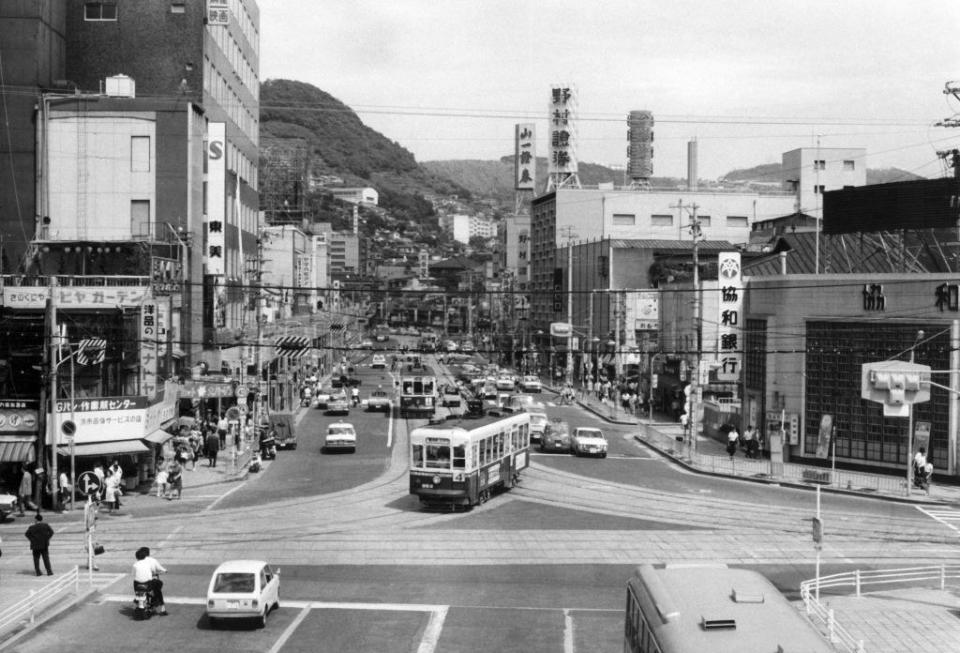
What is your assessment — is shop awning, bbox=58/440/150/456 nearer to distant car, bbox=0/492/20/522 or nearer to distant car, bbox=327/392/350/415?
distant car, bbox=0/492/20/522

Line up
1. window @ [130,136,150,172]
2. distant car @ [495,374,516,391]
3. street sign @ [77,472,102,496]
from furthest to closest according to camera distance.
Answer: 1. distant car @ [495,374,516,391]
2. window @ [130,136,150,172]
3. street sign @ [77,472,102,496]

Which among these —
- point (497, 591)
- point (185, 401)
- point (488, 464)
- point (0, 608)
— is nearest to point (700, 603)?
point (497, 591)

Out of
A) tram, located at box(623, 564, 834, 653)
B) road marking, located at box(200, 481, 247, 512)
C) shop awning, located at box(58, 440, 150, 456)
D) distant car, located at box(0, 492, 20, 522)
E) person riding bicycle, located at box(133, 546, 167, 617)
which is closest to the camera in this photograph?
tram, located at box(623, 564, 834, 653)

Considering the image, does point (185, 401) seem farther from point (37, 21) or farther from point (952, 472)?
point (952, 472)

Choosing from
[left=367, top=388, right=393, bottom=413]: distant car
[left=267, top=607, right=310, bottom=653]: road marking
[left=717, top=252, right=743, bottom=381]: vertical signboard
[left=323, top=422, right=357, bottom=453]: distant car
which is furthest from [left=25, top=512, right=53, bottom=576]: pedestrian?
[left=367, top=388, right=393, bottom=413]: distant car

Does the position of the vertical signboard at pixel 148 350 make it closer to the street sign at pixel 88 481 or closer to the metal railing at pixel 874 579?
the street sign at pixel 88 481
